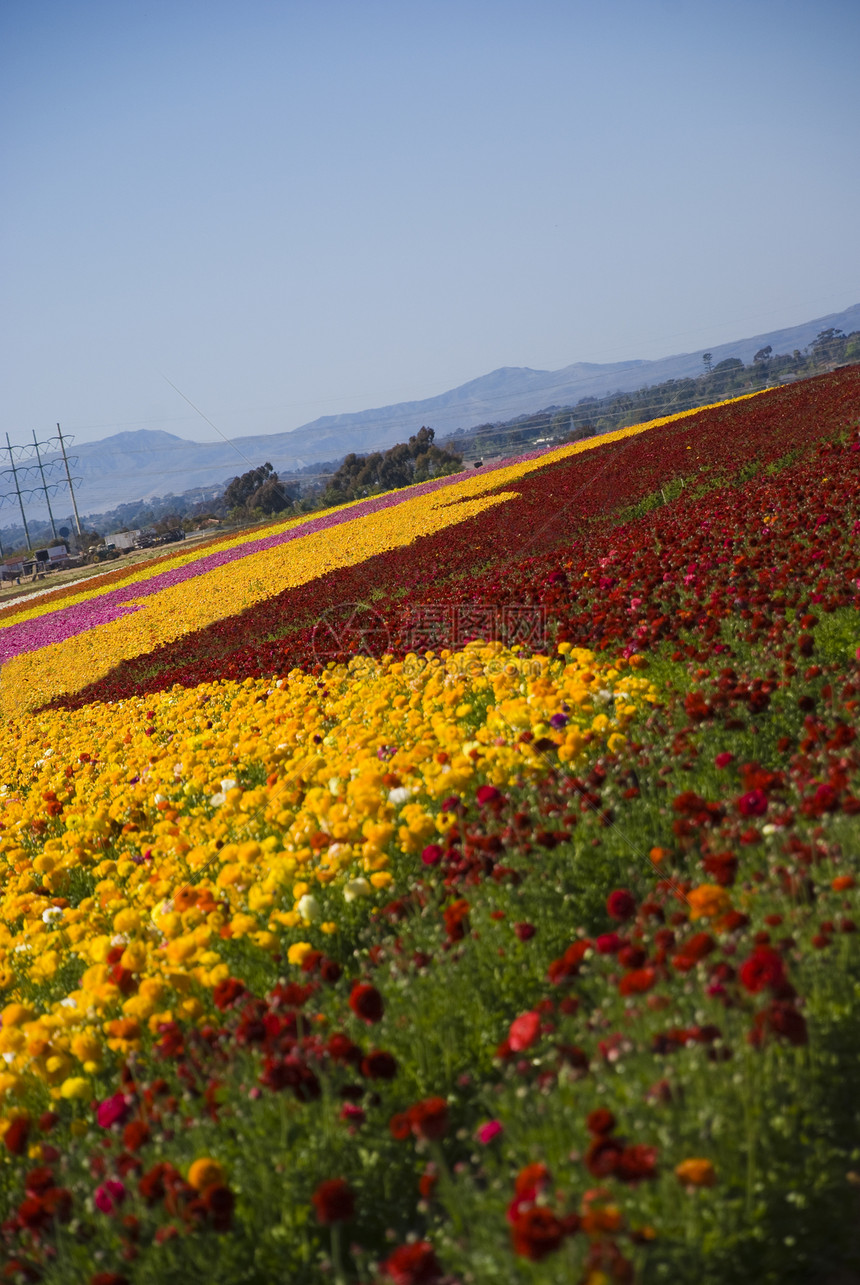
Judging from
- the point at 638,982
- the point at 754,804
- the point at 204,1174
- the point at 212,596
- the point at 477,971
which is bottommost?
the point at 477,971

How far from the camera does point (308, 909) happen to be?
4.00 meters

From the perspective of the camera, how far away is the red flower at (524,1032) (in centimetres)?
256

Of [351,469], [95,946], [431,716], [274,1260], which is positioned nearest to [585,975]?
[274,1260]

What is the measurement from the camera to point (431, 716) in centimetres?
600

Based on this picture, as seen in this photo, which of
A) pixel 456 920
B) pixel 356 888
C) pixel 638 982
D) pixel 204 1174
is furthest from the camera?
pixel 356 888

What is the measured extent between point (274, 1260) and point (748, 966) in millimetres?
1761

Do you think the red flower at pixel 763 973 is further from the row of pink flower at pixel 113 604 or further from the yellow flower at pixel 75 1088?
the row of pink flower at pixel 113 604

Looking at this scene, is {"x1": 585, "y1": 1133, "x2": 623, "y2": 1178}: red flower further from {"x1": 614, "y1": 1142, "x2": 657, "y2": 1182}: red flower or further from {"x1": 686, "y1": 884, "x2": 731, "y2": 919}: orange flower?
{"x1": 686, "y1": 884, "x2": 731, "y2": 919}: orange flower

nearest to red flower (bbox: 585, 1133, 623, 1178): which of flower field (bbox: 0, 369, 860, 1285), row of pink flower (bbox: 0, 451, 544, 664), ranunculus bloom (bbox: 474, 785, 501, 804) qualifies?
flower field (bbox: 0, 369, 860, 1285)

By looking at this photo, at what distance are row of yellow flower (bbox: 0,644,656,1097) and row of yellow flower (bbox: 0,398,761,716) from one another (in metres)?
9.60

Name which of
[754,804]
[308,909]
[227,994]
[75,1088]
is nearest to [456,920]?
[227,994]

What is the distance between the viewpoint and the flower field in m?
2.44

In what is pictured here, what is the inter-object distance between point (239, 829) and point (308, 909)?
5.16 ft

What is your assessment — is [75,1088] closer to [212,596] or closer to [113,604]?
[212,596]
